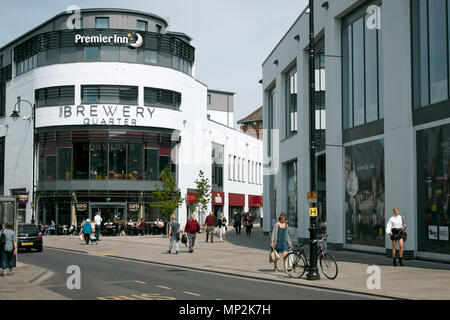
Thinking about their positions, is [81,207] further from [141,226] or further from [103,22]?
[103,22]

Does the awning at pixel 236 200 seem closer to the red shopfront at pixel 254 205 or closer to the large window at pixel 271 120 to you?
the red shopfront at pixel 254 205

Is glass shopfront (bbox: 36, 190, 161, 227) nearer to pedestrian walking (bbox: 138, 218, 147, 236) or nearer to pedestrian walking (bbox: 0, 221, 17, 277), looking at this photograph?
pedestrian walking (bbox: 138, 218, 147, 236)

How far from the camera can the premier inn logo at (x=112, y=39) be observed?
→ 167 ft

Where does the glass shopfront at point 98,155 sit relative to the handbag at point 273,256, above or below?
above

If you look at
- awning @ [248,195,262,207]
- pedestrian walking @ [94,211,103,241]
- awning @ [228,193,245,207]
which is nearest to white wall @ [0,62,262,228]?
awning @ [228,193,245,207]

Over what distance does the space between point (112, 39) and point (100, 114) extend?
22.1 feet

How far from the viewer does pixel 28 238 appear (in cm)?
2839

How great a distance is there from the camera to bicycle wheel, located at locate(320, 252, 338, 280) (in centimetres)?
1523

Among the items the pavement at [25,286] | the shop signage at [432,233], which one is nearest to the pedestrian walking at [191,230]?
the pavement at [25,286]

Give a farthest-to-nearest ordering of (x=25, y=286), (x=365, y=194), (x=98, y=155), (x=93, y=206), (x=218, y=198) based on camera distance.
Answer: (x=218, y=198) → (x=98, y=155) → (x=93, y=206) → (x=365, y=194) → (x=25, y=286)

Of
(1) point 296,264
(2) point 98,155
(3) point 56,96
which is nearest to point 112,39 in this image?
(3) point 56,96

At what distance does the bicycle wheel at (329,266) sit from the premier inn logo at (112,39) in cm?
3977

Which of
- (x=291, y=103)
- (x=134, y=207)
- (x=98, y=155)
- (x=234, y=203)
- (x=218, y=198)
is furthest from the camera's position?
(x=234, y=203)
